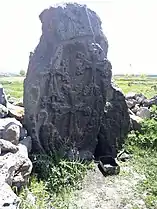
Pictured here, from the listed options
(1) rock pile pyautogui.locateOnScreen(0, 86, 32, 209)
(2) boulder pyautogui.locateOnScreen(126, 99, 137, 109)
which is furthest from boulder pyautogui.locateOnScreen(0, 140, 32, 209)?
(2) boulder pyautogui.locateOnScreen(126, 99, 137, 109)

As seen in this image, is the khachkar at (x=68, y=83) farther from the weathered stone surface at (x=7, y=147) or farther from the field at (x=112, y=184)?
the weathered stone surface at (x=7, y=147)

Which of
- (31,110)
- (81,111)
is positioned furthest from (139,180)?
(31,110)

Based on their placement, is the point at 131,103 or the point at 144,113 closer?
the point at 144,113

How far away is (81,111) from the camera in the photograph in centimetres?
627

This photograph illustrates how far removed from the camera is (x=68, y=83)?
601 cm

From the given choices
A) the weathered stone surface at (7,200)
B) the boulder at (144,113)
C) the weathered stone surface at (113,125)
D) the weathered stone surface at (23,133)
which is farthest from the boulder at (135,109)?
the weathered stone surface at (7,200)

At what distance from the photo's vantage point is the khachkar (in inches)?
225

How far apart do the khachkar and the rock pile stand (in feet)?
1.51

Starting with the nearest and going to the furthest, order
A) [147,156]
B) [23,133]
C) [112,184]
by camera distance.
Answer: [112,184]
[23,133]
[147,156]

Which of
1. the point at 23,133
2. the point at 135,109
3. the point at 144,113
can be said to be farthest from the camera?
the point at 135,109

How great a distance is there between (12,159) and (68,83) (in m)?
2.01

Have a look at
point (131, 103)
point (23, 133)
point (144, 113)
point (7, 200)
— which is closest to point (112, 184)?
point (23, 133)

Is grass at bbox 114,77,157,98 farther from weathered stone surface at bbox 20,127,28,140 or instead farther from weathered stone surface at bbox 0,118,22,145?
weathered stone surface at bbox 0,118,22,145

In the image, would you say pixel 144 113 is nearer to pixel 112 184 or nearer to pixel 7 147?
pixel 112 184
